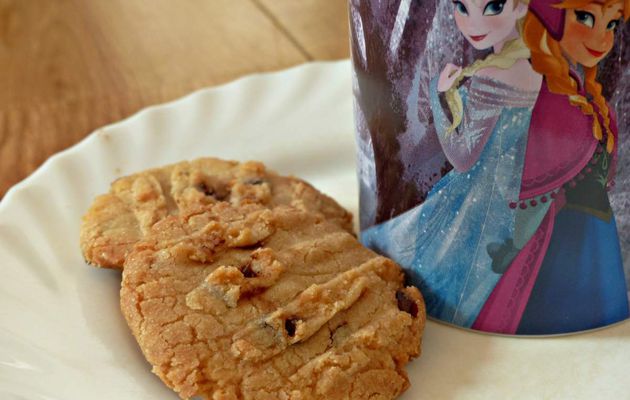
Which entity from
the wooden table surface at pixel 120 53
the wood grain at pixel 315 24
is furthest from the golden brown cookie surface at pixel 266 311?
the wood grain at pixel 315 24

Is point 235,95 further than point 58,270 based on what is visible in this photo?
Yes

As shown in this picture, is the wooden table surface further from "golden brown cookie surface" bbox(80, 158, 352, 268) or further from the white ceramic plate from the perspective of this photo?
"golden brown cookie surface" bbox(80, 158, 352, 268)

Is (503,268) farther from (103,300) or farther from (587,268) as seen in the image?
(103,300)

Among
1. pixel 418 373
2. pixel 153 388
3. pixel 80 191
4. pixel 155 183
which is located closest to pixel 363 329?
pixel 418 373

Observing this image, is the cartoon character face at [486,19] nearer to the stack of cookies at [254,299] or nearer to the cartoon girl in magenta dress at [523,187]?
the cartoon girl in magenta dress at [523,187]

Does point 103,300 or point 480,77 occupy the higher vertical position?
point 480,77
